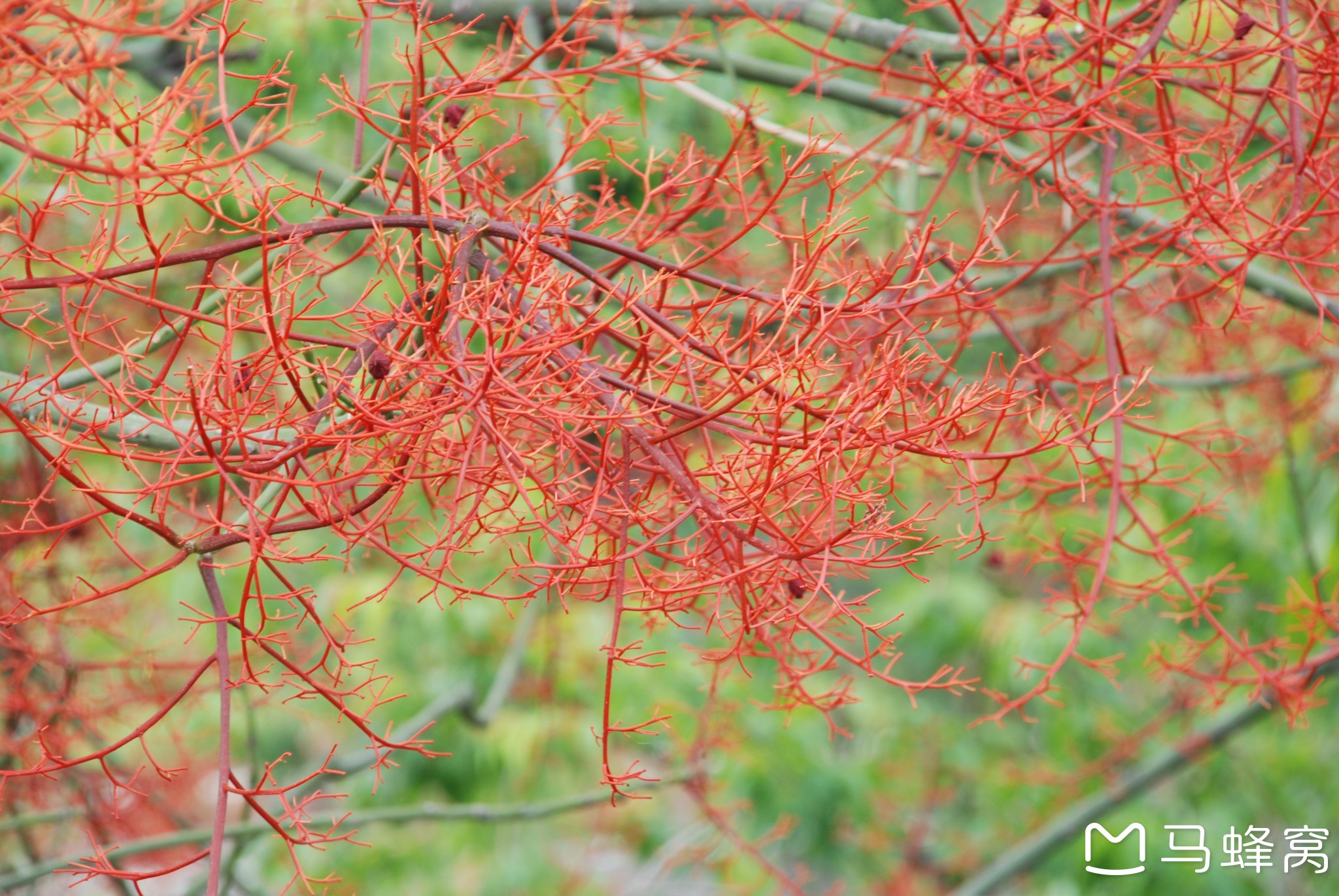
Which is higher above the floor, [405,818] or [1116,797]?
[1116,797]

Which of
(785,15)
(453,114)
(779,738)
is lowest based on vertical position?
(453,114)

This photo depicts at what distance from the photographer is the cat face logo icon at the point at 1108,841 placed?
2.07 meters

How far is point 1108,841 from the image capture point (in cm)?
213

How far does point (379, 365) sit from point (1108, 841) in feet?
6.51

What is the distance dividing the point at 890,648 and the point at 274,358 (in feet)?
1.29

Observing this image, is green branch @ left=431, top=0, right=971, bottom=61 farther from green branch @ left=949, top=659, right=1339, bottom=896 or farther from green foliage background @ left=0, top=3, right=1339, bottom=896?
green branch @ left=949, top=659, right=1339, bottom=896

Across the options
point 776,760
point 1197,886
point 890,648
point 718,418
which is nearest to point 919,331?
point 718,418

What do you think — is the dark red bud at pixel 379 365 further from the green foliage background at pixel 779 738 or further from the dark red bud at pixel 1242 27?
the green foliage background at pixel 779 738

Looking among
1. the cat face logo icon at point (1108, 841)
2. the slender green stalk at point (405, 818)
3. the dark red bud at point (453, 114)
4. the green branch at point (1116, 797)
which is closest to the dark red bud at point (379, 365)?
the dark red bud at point (453, 114)

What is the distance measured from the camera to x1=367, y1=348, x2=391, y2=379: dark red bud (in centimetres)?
55

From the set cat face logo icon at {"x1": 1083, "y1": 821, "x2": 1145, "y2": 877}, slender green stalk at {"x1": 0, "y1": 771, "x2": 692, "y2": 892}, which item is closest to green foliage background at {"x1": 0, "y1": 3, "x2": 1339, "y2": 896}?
cat face logo icon at {"x1": 1083, "y1": 821, "x2": 1145, "y2": 877}

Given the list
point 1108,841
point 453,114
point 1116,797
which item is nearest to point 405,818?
point 453,114

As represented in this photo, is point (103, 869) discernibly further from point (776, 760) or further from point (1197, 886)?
point (1197, 886)

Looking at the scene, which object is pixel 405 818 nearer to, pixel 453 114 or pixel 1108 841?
pixel 453 114
